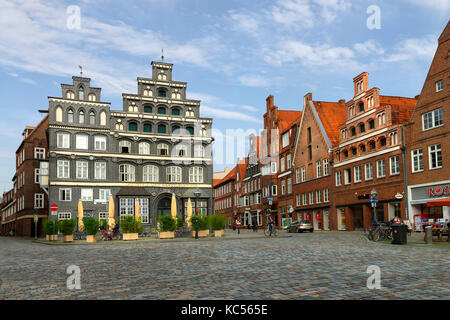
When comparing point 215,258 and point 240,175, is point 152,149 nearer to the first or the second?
point 240,175

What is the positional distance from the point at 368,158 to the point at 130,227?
A: 23.1 metres

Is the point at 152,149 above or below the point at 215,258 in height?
above

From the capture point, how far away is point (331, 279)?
10219mm

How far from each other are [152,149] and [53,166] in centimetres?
1108

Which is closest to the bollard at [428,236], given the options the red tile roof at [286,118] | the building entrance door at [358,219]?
the building entrance door at [358,219]

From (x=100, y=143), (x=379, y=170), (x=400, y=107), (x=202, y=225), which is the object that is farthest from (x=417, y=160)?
(x=100, y=143)

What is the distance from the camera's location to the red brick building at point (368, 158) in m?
38.7

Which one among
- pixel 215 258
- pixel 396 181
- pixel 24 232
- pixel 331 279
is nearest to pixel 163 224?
pixel 215 258

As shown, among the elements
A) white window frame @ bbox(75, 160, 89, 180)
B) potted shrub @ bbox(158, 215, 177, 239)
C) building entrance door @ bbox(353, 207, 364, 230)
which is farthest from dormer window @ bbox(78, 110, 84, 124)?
building entrance door @ bbox(353, 207, 364, 230)

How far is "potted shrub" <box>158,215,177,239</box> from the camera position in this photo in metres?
32.3

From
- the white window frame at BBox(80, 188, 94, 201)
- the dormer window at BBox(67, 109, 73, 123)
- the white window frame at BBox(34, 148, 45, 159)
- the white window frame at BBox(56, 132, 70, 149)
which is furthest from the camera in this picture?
the white window frame at BBox(34, 148, 45, 159)

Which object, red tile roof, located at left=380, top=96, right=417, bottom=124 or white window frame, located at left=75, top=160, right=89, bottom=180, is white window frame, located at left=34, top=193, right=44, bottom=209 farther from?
red tile roof, located at left=380, top=96, right=417, bottom=124

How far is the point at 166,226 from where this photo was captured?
106ft
